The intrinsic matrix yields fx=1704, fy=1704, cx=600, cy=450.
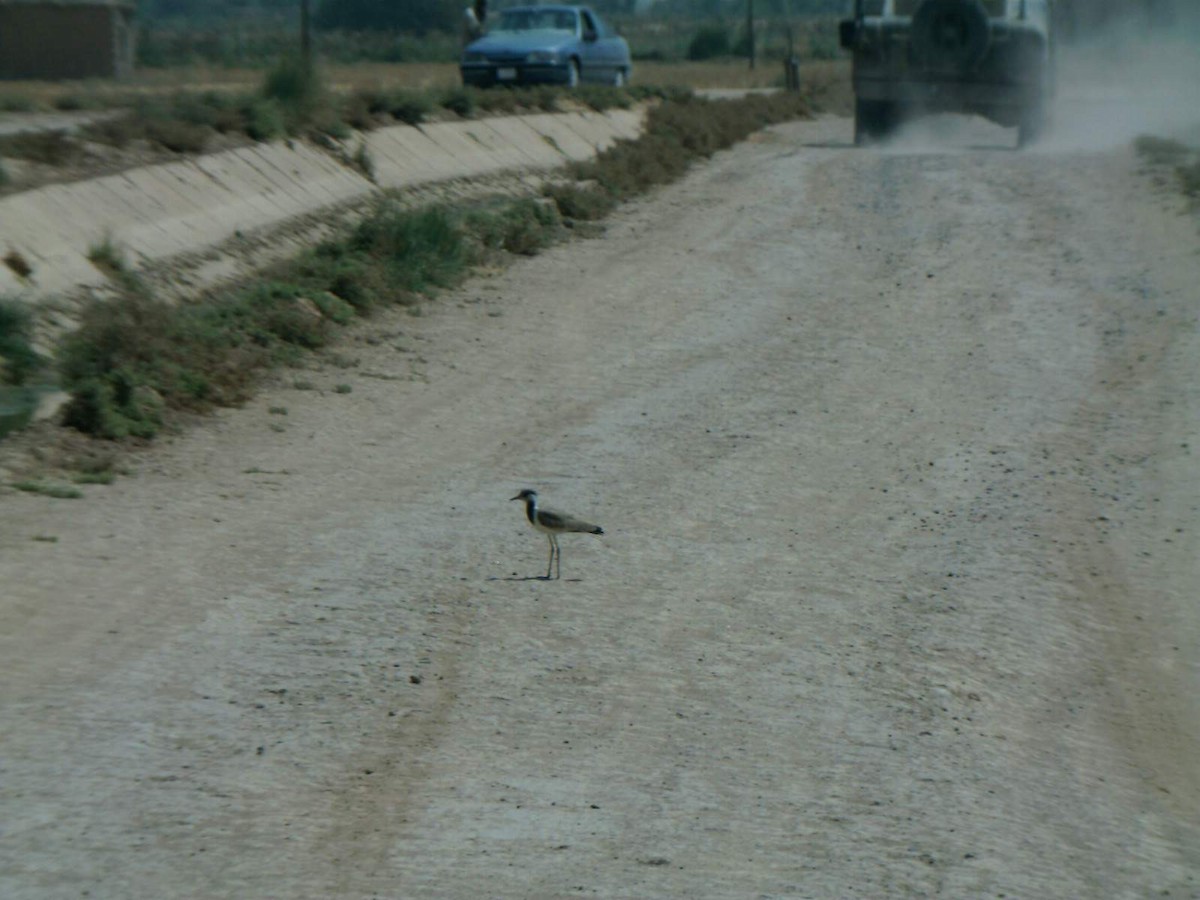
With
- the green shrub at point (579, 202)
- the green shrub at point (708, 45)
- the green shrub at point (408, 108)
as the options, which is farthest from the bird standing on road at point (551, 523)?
the green shrub at point (708, 45)

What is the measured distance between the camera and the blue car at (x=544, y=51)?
106 ft

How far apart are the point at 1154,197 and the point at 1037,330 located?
8.13 m

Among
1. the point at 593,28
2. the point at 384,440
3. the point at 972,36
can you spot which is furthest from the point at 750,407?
the point at 593,28

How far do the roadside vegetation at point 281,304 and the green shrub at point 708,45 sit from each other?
71.3m

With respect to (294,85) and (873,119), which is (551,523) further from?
(873,119)

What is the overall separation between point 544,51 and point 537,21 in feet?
7.28

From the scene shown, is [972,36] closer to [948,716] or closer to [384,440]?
[384,440]

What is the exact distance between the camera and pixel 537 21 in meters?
34.4

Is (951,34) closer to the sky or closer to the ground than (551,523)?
closer to the sky

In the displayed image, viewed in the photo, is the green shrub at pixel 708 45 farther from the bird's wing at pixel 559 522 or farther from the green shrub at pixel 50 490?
the bird's wing at pixel 559 522

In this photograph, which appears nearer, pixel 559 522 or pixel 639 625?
pixel 639 625

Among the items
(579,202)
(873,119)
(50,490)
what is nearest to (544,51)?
(873,119)

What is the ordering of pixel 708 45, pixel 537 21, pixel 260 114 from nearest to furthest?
1. pixel 260 114
2. pixel 537 21
3. pixel 708 45

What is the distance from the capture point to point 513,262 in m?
18.5
